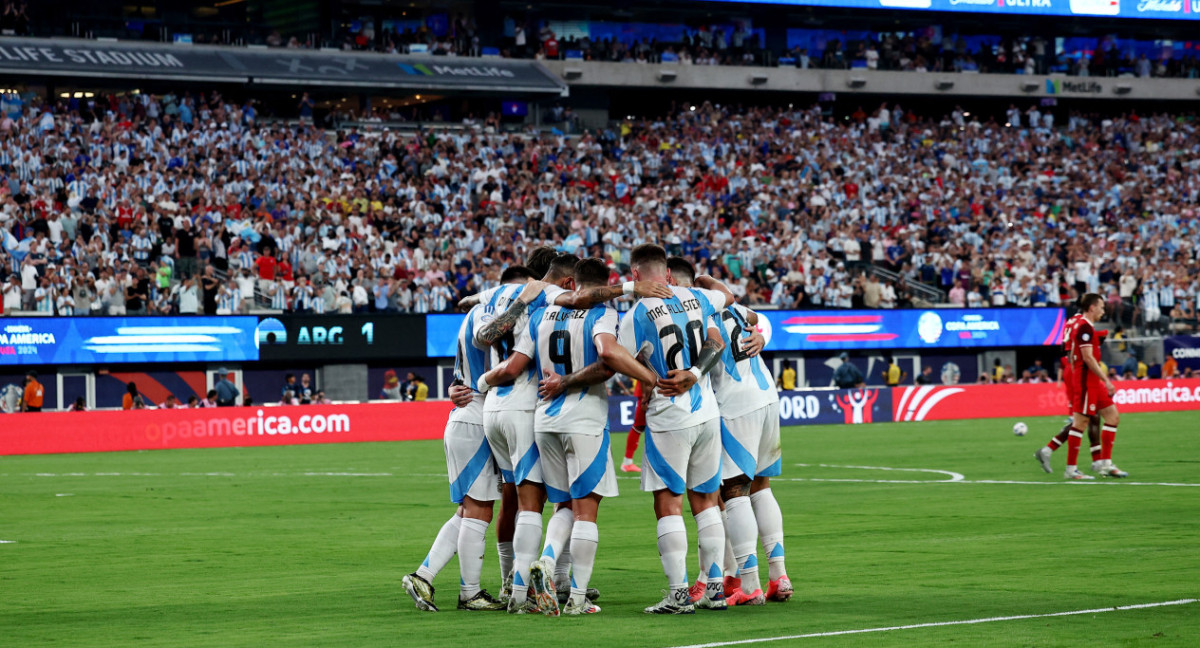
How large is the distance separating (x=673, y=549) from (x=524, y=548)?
104 centimetres

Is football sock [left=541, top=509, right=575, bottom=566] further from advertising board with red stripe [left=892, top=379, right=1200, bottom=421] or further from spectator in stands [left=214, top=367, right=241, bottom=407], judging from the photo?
advertising board with red stripe [left=892, top=379, right=1200, bottom=421]

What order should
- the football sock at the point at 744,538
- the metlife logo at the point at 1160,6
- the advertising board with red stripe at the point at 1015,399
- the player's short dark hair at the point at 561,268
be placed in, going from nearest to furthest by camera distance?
the football sock at the point at 744,538, the player's short dark hair at the point at 561,268, the advertising board with red stripe at the point at 1015,399, the metlife logo at the point at 1160,6

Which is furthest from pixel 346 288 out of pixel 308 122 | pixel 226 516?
pixel 226 516

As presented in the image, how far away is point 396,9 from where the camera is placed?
5409cm

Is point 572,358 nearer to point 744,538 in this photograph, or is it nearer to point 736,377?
point 736,377

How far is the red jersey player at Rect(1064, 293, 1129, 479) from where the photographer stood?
64.2 ft

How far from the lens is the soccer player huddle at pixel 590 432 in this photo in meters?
9.99

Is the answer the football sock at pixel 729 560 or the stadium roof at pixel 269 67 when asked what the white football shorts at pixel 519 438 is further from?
A: the stadium roof at pixel 269 67

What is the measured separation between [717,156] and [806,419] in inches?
603

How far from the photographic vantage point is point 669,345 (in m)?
10.1

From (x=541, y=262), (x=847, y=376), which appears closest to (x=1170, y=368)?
(x=847, y=376)

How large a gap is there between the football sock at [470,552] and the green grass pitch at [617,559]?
0.78ft

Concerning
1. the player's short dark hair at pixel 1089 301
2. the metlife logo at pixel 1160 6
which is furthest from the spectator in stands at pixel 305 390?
the metlife logo at pixel 1160 6

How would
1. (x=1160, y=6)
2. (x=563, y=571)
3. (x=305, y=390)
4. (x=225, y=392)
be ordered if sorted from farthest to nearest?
(x=1160, y=6) → (x=305, y=390) → (x=225, y=392) → (x=563, y=571)
